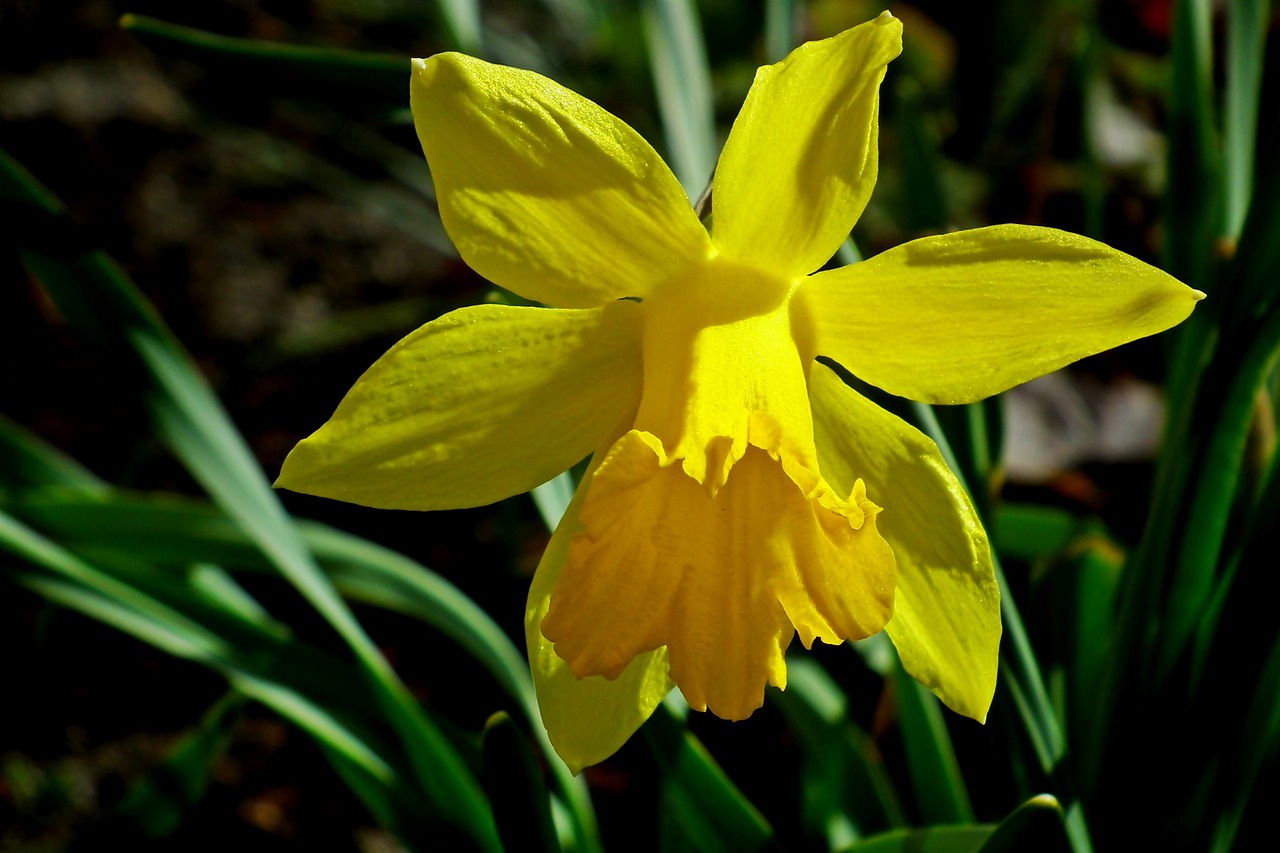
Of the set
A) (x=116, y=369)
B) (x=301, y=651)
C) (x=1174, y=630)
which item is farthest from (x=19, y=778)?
(x=1174, y=630)

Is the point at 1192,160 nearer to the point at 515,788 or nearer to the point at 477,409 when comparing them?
the point at 477,409

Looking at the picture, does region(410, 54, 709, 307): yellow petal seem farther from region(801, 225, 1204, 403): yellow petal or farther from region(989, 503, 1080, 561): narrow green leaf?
region(989, 503, 1080, 561): narrow green leaf

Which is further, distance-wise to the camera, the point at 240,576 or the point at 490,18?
the point at 490,18

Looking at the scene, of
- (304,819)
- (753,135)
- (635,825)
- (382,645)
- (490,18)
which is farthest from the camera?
(490,18)

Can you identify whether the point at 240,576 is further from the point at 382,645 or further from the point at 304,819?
the point at 304,819

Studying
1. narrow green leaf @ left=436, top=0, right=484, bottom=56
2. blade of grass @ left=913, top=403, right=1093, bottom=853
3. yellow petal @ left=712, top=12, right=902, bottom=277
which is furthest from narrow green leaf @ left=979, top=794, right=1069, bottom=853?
narrow green leaf @ left=436, top=0, right=484, bottom=56

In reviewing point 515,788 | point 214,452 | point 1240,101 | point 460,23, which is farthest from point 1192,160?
point 214,452

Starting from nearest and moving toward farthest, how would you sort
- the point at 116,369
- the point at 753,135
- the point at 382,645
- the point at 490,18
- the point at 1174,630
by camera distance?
the point at 753,135 → the point at 1174,630 → the point at 116,369 → the point at 382,645 → the point at 490,18
